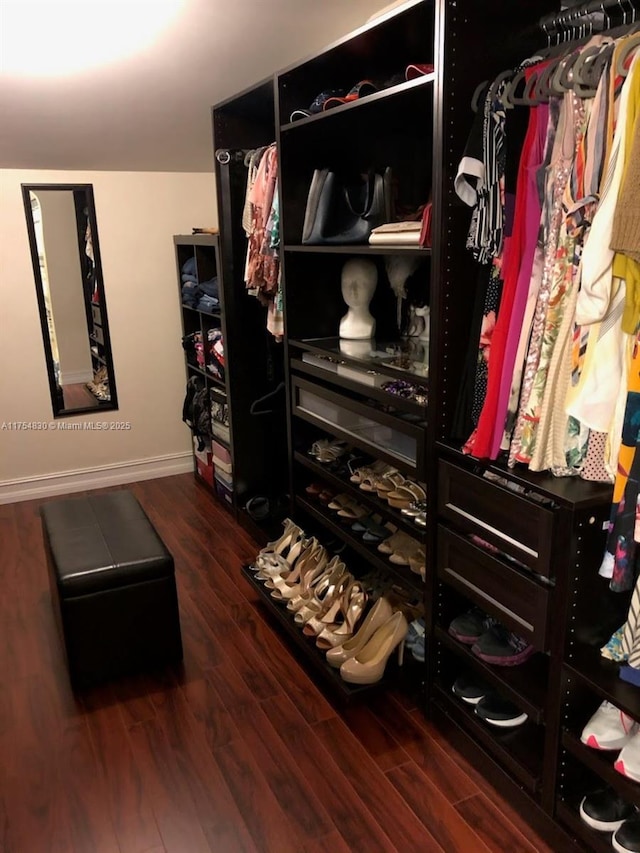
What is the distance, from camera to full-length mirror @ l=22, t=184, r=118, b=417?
372cm

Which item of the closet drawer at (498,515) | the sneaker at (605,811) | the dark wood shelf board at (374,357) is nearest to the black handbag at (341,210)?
the dark wood shelf board at (374,357)

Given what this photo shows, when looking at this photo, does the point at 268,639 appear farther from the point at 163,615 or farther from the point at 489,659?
the point at 489,659

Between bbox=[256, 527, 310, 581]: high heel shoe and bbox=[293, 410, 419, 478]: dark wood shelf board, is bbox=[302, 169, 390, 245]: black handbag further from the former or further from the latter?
bbox=[256, 527, 310, 581]: high heel shoe

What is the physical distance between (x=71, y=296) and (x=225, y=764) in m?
2.90

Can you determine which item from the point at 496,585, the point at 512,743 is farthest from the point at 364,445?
the point at 512,743

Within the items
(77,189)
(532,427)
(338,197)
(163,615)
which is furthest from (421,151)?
(77,189)

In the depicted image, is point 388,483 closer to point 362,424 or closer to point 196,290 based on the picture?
point 362,424

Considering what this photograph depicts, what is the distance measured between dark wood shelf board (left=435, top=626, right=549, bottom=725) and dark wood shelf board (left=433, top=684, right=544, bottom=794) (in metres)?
0.09

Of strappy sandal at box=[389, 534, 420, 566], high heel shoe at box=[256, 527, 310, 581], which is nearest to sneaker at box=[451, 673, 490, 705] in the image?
strappy sandal at box=[389, 534, 420, 566]

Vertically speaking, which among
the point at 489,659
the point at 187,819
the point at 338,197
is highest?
the point at 338,197

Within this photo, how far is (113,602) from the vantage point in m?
2.21

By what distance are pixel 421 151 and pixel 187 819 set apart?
2.27 metres

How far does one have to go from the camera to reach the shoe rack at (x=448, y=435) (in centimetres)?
151

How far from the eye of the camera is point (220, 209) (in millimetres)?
3045
